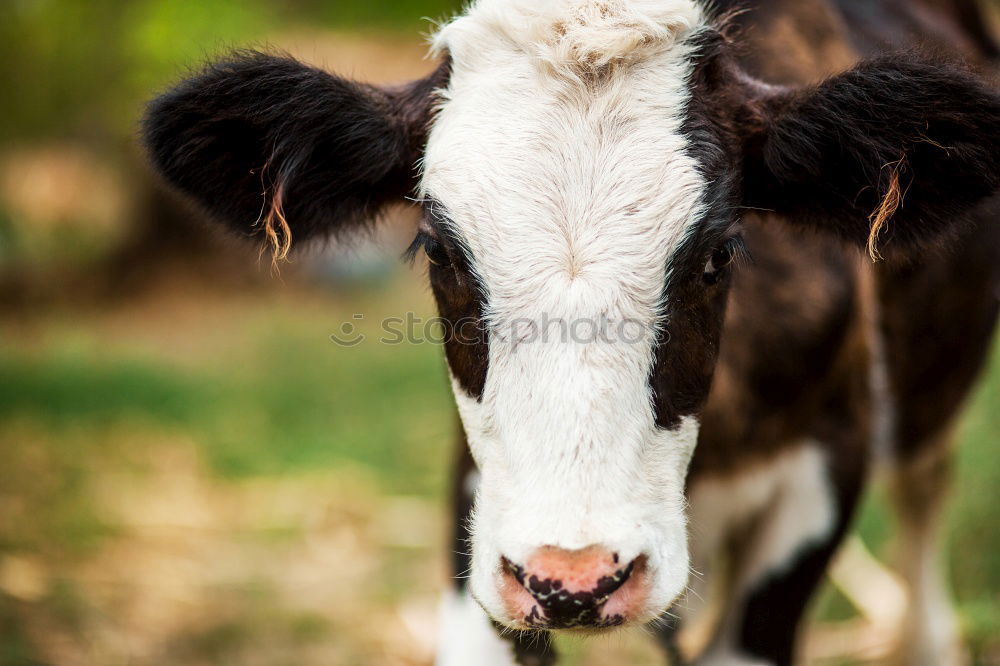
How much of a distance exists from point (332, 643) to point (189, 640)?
0.61 m

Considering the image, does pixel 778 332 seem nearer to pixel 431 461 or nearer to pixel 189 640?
pixel 189 640

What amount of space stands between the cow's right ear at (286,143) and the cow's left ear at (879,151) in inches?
32.8

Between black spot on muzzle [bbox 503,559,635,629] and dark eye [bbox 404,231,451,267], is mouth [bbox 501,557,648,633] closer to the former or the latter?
black spot on muzzle [bbox 503,559,635,629]

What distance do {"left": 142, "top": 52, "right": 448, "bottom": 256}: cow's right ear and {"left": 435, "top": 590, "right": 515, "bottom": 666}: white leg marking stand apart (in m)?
1.18

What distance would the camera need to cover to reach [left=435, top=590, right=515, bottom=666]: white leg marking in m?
3.20

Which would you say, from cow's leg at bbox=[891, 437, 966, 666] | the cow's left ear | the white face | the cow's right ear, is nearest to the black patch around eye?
the white face

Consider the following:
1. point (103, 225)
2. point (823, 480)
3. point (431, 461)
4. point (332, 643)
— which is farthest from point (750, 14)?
point (103, 225)

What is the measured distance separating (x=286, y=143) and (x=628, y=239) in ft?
3.17

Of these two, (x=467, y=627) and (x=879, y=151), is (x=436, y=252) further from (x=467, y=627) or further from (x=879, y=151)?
(x=467, y=627)

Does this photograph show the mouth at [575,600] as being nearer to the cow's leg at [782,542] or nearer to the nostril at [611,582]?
the nostril at [611,582]

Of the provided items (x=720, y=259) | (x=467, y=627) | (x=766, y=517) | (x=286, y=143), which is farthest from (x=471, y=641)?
(x=286, y=143)

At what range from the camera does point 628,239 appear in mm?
2375

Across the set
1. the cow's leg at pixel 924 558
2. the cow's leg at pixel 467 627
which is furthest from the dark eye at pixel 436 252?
the cow's leg at pixel 924 558

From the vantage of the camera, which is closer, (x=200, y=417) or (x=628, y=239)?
(x=628, y=239)
